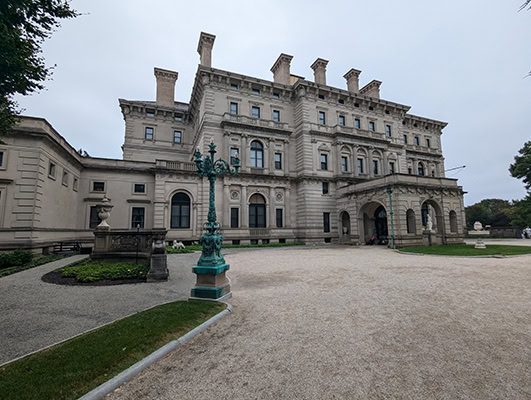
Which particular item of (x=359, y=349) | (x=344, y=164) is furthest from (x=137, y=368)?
(x=344, y=164)

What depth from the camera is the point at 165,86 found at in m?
35.7

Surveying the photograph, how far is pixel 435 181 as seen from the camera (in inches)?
1049

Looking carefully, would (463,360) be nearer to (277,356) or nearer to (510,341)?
(510,341)

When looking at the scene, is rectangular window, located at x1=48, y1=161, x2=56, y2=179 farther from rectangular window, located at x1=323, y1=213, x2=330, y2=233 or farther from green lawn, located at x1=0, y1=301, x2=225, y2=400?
rectangular window, located at x1=323, y1=213, x2=330, y2=233

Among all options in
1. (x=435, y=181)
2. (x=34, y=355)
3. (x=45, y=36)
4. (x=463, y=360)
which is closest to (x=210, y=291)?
(x=34, y=355)

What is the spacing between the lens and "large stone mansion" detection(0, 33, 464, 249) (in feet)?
80.0

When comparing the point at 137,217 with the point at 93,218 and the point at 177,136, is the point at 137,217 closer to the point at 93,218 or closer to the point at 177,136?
the point at 93,218

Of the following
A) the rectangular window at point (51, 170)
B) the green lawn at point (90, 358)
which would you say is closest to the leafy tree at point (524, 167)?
the green lawn at point (90, 358)

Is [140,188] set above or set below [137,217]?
above

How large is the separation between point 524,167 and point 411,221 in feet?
99.2

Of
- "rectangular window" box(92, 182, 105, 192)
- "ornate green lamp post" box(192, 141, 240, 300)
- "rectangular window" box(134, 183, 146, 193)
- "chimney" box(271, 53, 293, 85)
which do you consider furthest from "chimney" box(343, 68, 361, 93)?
"ornate green lamp post" box(192, 141, 240, 300)

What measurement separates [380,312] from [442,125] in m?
52.1

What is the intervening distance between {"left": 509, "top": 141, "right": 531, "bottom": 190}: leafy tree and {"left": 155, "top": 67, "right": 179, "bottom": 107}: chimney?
52728mm

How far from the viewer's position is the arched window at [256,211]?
97.7ft
